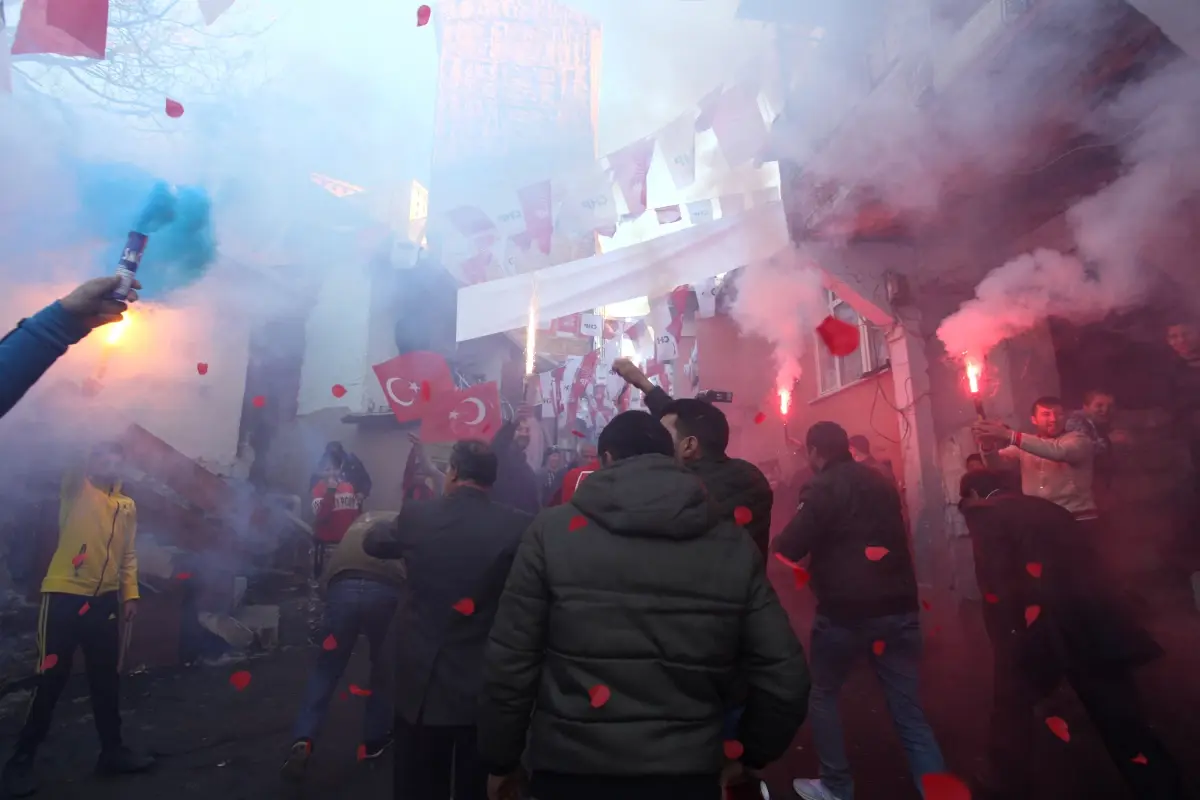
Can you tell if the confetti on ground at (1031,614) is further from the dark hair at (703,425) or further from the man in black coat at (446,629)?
the man in black coat at (446,629)

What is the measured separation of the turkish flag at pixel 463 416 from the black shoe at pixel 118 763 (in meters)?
2.72

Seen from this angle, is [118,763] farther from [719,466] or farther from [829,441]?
[829,441]

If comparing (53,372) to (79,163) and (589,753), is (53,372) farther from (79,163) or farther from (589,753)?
(589,753)

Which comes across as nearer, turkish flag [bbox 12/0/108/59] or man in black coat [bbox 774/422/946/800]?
man in black coat [bbox 774/422/946/800]

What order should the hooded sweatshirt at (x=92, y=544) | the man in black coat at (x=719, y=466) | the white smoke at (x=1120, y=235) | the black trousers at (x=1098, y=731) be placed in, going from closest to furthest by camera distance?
the black trousers at (x=1098, y=731), the man in black coat at (x=719, y=466), the hooded sweatshirt at (x=92, y=544), the white smoke at (x=1120, y=235)

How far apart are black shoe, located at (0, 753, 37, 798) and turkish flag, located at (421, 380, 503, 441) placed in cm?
300

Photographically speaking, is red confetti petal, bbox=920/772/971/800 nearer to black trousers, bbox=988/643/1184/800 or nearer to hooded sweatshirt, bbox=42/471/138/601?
black trousers, bbox=988/643/1184/800

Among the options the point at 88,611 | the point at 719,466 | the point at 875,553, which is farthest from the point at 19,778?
the point at 875,553

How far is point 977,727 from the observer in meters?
4.06

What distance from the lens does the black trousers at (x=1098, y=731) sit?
2.60 meters

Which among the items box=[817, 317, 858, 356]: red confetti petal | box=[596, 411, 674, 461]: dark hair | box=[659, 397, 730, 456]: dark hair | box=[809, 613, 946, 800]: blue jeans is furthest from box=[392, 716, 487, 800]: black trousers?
box=[817, 317, 858, 356]: red confetti petal

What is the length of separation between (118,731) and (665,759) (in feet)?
12.4

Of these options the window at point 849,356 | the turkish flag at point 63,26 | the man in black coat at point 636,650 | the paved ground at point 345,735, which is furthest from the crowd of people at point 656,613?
the turkish flag at point 63,26

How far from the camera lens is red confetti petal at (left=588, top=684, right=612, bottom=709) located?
5.17 ft
